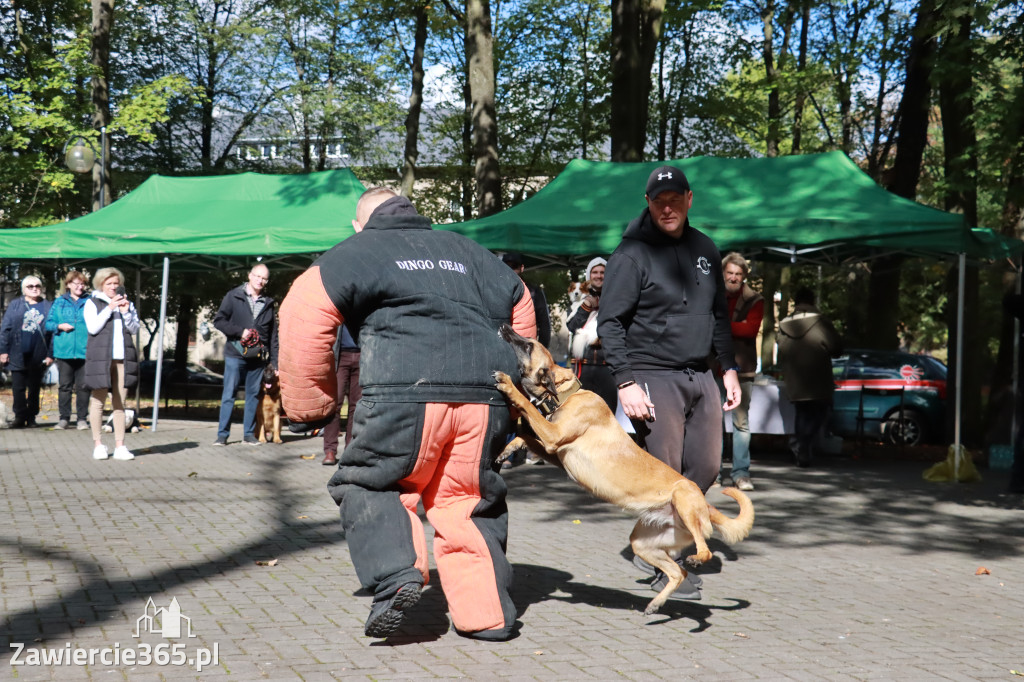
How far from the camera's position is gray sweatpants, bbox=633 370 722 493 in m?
5.04

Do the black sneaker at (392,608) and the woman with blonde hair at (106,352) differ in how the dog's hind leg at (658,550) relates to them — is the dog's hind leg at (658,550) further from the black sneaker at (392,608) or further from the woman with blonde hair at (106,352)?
the woman with blonde hair at (106,352)

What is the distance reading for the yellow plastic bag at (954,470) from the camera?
1040 centimetres

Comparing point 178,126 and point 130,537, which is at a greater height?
point 178,126

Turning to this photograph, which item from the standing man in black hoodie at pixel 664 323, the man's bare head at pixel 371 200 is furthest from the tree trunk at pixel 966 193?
the man's bare head at pixel 371 200

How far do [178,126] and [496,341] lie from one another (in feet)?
97.8

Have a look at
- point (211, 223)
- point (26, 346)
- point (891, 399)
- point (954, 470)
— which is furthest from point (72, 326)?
point (891, 399)

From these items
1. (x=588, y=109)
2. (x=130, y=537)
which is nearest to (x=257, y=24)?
(x=588, y=109)

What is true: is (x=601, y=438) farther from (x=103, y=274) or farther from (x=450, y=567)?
(x=103, y=274)

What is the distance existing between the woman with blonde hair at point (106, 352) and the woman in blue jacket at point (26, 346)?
13.3 feet

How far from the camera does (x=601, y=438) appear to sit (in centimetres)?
463

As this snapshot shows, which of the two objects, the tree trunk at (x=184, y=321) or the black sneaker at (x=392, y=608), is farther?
the tree trunk at (x=184, y=321)

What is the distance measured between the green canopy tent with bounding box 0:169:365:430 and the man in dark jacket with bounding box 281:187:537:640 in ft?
30.3

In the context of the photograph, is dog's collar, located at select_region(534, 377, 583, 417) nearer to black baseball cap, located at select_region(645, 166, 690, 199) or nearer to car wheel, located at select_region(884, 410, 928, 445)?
black baseball cap, located at select_region(645, 166, 690, 199)

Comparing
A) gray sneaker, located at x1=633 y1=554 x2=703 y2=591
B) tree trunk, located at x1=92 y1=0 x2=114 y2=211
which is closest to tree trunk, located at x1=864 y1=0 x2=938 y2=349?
gray sneaker, located at x1=633 y1=554 x2=703 y2=591
